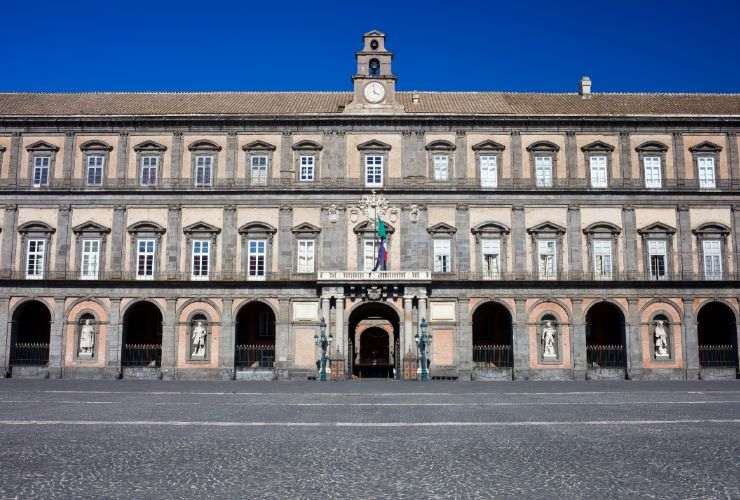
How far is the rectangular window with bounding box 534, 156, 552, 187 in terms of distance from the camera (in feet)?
132

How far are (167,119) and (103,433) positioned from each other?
28.1 m

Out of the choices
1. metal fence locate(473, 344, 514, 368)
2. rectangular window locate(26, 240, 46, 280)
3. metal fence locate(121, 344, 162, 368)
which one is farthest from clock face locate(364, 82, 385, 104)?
rectangular window locate(26, 240, 46, 280)

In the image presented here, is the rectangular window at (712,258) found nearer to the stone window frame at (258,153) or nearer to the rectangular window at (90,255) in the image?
the stone window frame at (258,153)

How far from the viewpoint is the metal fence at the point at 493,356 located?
39500mm

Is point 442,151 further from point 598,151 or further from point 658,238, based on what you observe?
point 658,238

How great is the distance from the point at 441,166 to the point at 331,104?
7.73 meters

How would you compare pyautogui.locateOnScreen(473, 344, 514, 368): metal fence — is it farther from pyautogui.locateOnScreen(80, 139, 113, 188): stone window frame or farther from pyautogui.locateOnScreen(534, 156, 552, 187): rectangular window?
pyautogui.locateOnScreen(80, 139, 113, 188): stone window frame

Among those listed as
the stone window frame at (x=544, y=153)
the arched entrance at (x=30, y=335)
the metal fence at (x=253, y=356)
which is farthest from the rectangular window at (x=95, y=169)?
the stone window frame at (x=544, y=153)

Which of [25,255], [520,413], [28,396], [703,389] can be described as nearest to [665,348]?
[703,389]

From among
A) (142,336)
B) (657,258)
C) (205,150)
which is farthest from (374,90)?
(142,336)

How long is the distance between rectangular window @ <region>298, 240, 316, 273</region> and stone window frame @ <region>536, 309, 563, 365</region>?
40.9 feet

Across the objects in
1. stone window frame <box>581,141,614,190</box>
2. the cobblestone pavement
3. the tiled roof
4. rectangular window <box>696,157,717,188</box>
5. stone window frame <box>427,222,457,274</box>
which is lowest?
the cobblestone pavement

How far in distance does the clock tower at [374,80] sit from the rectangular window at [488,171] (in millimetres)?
5502

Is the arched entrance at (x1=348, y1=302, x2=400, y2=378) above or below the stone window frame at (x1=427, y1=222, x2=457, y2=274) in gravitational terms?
below
